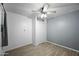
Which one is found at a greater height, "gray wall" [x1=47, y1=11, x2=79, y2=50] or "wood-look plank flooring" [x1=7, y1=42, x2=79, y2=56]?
"gray wall" [x1=47, y1=11, x2=79, y2=50]

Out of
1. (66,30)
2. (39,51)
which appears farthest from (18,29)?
(66,30)

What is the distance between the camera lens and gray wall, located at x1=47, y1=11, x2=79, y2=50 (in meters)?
2.51

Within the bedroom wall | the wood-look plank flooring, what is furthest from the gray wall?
the bedroom wall

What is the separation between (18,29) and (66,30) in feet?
6.76

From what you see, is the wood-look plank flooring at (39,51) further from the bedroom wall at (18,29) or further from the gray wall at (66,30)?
the gray wall at (66,30)

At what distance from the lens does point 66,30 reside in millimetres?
2693

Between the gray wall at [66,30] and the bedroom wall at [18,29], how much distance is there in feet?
3.09

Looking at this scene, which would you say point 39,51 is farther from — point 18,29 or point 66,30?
point 66,30

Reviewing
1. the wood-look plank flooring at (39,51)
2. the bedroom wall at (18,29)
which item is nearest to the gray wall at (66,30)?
the wood-look plank flooring at (39,51)

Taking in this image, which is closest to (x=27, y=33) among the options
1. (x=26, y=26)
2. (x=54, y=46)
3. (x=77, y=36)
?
(x=26, y=26)

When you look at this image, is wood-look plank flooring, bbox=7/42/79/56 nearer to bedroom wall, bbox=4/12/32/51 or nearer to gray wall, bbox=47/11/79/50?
bedroom wall, bbox=4/12/32/51

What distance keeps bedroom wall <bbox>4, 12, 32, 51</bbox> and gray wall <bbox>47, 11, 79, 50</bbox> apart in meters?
0.94

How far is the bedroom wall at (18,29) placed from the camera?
1989 mm

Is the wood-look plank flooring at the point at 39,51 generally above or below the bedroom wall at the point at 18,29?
below
